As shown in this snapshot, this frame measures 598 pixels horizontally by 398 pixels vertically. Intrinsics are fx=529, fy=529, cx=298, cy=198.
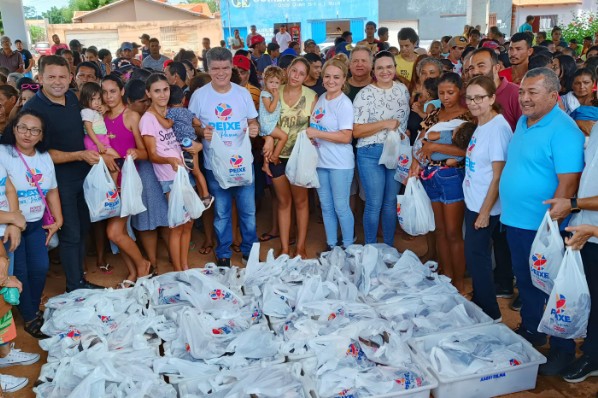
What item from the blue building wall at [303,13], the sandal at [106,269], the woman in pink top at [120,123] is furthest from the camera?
the blue building wall at [303,13]

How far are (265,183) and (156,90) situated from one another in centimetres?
197

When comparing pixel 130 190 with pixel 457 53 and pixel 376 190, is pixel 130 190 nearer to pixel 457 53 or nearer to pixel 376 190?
pixel 376 190

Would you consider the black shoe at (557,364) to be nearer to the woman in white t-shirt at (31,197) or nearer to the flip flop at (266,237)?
the flip flop at (266,237)

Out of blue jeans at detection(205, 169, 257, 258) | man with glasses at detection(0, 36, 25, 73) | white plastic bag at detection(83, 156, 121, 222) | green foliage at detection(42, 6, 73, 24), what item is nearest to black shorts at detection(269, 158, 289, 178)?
blue jeans at detection(205, 169, 257, 258)

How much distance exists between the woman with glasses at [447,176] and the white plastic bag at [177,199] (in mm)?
1717

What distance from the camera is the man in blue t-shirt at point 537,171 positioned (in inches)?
107

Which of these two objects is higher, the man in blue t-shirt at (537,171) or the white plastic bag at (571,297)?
the man in blue t-shirt at (537,171)

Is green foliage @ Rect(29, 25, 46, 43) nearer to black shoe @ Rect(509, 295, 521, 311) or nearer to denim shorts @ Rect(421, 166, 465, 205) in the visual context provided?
denim shorts @ Rect(421, 166, 465, 205)

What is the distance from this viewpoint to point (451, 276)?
13.3 feet

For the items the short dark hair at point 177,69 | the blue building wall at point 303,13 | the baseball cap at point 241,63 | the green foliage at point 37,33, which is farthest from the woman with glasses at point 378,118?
the green foliage at point 37,33

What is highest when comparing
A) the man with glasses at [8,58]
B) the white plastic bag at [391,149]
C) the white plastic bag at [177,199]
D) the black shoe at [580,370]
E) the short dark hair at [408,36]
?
the man with glasses at [8,58]

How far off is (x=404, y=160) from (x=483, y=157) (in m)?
0.96

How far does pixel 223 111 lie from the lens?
4164 millimetres

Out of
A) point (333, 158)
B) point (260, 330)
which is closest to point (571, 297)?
point (260, 330)
